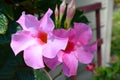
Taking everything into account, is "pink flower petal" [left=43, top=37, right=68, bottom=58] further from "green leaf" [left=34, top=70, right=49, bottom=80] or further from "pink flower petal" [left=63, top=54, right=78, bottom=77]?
"green leaf" [left=34, top=70, right=49, bottom=80]

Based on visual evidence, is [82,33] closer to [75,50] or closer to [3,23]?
[75,50]

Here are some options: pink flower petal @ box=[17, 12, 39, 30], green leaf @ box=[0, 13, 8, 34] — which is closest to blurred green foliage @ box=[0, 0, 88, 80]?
green leaf @ box=[0, 13, 8, 34]

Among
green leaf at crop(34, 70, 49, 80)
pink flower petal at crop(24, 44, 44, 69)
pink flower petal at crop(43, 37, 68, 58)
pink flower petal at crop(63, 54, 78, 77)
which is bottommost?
green leaf at crop(34, 70, 49, 80)

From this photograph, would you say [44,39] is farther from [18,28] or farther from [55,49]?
[18,28]

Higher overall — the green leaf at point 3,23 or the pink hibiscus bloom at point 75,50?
the green leaf at point 3,23

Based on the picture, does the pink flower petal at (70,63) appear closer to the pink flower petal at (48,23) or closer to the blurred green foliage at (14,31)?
the pink flower petal at (48,23)

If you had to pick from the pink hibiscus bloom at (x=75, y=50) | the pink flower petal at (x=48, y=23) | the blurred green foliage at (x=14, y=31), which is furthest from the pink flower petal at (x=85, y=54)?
the blurred green foliage at (x=14, y=31)
